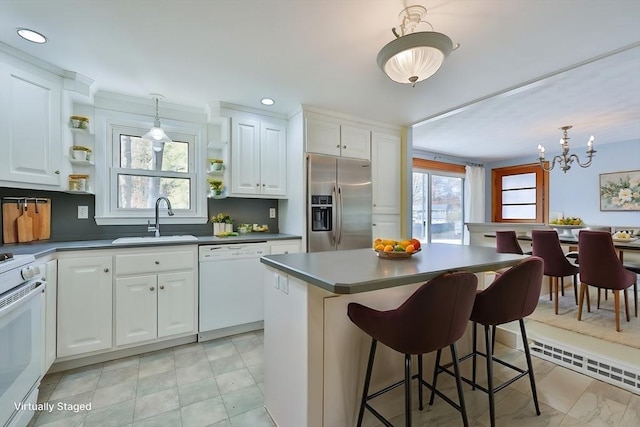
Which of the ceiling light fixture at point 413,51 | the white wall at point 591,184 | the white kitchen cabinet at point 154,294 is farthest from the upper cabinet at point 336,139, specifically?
the white wall at point 591,184

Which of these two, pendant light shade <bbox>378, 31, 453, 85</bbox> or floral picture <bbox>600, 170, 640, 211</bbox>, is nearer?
pendant light shade <bbox>378, 31, 453, 85</bbox>

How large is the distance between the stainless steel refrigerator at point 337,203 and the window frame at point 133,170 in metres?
1.23

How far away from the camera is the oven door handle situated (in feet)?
4.45

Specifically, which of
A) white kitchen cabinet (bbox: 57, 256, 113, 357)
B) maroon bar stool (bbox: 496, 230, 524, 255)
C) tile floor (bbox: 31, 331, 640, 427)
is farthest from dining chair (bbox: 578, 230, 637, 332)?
white kitchen cabinet (bbox: 57, 256, 113, 357)

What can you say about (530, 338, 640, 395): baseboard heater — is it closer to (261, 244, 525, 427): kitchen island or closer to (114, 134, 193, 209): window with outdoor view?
(261, 244, 525, 427): kitchen island

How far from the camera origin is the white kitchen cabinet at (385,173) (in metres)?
3.60

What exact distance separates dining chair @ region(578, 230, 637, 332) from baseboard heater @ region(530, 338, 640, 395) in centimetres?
84

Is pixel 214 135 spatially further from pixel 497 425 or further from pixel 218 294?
pixel 497 425

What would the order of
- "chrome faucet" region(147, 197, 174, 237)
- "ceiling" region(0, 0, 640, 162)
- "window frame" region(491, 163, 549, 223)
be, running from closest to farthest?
"ceiling" region(0, 0, 640, 162) < "chrome faucet" region(147, 197, 174, 237) < "window frame" region(491, 163, 549, 223)

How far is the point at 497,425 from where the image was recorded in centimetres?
160

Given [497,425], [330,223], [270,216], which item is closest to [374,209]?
[330,223]

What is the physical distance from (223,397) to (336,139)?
2597mm

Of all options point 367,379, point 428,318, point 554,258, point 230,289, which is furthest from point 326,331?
point 554,258

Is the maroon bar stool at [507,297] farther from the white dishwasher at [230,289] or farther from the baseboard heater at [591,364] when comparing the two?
the white dishwasher at [230,289]
